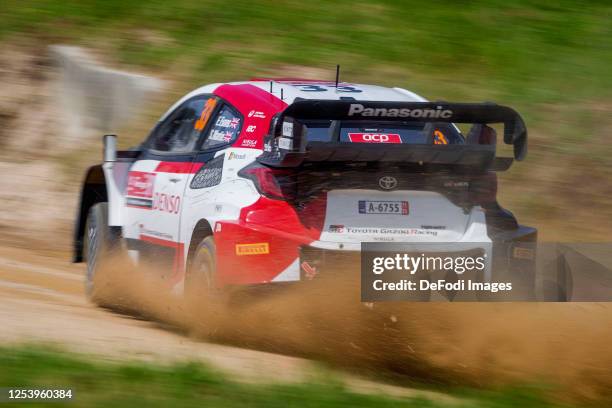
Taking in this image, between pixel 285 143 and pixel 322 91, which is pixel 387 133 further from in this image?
pixel 285 143

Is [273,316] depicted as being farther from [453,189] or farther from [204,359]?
→ [453,189]

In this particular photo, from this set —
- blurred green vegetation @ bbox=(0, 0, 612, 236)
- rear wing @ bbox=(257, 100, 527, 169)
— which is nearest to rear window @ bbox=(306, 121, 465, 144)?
rear wing @ bbox=(257, 100, 527, 169)

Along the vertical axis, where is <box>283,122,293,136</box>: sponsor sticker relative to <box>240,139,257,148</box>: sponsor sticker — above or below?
above

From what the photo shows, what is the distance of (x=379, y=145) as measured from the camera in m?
6.39

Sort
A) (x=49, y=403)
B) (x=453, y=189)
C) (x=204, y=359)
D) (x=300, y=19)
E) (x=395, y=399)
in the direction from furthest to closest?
(x=300, y=19)
(x=453, y=189)
(x=204, y=359)
(x=395, y=399)
(x=49, y=403)

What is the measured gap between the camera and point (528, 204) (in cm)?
1122

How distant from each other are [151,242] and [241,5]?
1001cm

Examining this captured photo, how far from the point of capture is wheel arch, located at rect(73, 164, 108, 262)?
9.41 meters

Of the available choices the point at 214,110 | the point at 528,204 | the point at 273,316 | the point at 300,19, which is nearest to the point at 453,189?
the point at 273,316

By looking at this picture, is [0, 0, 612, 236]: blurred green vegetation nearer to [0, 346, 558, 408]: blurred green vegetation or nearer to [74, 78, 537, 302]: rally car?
[74, 78, 537, 302]: rally car

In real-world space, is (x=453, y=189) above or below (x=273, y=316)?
above

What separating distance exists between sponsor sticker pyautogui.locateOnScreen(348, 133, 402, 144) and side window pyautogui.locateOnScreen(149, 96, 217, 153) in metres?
1.32

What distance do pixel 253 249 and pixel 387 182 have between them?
0.90 meters

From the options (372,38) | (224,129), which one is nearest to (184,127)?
(224,129)
